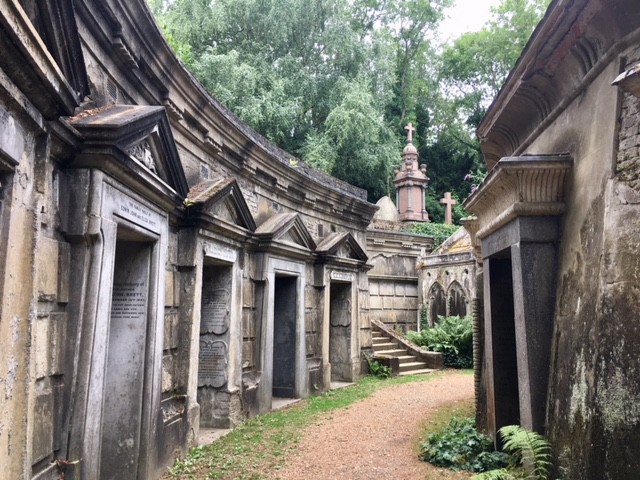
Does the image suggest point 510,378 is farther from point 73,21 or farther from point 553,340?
point 73,21

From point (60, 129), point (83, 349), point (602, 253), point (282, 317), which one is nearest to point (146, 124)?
point (60, 129)

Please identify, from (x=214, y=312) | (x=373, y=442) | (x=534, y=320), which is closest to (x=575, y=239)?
(x=534, y=320)

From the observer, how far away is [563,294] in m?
4.22

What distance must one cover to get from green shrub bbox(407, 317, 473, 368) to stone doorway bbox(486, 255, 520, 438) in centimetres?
881

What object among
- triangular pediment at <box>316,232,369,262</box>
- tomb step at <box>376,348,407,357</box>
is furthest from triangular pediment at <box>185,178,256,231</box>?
tomb step at <box>376,348,407,357</box>

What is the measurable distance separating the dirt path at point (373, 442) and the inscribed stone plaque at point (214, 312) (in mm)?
1860

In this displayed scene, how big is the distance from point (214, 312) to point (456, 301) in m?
10.5

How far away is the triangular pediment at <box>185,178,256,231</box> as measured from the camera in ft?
19.7

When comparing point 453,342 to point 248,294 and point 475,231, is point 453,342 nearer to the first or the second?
point 248,294

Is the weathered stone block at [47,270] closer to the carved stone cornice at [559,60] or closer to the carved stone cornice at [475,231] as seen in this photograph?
the carved stone cornice at [559,60]

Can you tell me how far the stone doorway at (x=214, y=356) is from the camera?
7141 mm

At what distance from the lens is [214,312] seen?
7227 millimetres

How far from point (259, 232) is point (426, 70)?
28.9 m

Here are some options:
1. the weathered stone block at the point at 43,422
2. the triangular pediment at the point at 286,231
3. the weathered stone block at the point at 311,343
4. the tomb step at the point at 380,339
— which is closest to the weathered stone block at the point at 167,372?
the weathered stone block at the point at 43,422
